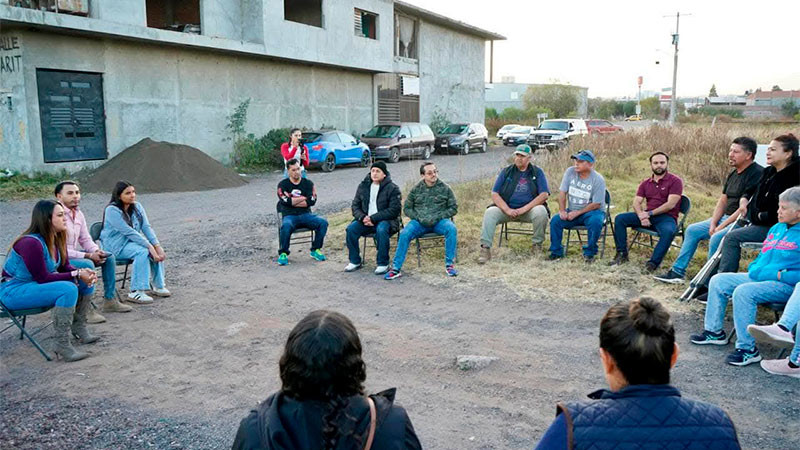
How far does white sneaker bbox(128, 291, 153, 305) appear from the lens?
6.73m

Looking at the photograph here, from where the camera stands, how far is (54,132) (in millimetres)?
17141

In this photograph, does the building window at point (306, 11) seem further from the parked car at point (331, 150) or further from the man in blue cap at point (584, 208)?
the man in blue cap at point (584, 208)

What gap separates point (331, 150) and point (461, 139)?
9411 millimetres

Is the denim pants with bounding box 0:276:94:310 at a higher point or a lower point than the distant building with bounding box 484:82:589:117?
lower

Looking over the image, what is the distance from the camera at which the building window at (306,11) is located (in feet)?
93.9

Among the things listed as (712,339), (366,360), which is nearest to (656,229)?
(712,339)

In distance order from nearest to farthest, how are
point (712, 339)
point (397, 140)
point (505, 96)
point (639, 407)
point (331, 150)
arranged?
1. point (639, 407)
2. point (712, 339)
3. point (331, 150)
4. point (397, 140)
5. point (505, 96)

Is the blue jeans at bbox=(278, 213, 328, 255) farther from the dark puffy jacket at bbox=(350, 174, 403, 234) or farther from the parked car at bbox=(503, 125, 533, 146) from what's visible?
the parked car at bbox=(503, 125, 533, 146)

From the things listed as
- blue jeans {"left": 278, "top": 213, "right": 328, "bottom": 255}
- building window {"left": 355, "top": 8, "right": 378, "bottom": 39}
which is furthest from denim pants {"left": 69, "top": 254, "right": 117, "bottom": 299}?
building window {"left": 355, "top": 8, "right": 378, "bottom": 39}

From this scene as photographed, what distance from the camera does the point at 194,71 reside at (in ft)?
69.2

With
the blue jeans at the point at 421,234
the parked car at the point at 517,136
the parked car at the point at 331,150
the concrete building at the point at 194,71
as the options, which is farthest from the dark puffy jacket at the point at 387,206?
the parked car at the point at 517,136

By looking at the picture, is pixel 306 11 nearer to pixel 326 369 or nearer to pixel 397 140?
pixel 397 140

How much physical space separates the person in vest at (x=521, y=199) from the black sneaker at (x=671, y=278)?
1778mm

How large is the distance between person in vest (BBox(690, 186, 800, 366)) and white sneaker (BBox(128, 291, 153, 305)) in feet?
17.8
